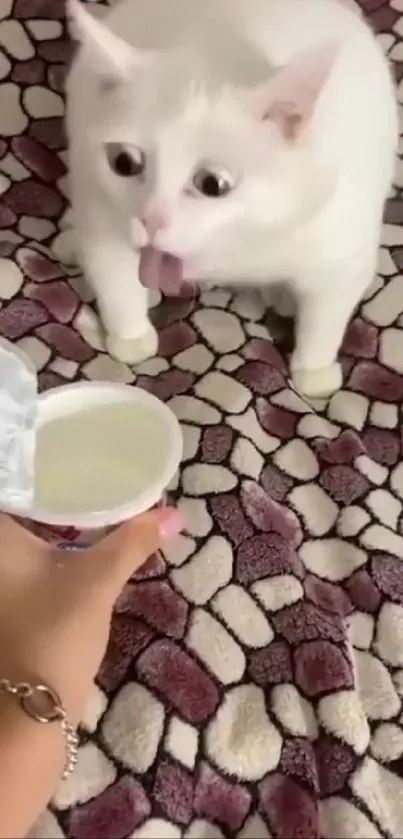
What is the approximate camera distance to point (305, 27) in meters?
0.97

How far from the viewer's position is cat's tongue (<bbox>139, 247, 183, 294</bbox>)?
91 cm

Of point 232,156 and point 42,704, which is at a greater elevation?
point 232,156

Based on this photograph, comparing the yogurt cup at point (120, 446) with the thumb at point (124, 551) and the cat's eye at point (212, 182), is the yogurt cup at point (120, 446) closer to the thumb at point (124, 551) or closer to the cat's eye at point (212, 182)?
the thumb at point (124, 551)

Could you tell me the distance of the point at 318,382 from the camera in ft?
3.54

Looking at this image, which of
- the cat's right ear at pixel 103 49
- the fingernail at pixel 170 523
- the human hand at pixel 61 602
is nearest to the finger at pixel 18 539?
the human hand at pixel 61 602

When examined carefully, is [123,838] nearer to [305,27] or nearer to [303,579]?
[303,579]

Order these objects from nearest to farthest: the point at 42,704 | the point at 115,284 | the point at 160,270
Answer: the point at 42,704 → the point at 160,270 → the point at 115,284

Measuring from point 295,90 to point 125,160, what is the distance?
13 centimetres

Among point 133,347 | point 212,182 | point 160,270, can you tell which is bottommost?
point 133,347

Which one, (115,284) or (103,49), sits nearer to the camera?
(103,49)

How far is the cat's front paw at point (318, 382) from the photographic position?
1079 mm

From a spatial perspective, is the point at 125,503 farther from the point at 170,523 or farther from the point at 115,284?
the point at 115,284

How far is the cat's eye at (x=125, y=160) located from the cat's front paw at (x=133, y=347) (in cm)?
25

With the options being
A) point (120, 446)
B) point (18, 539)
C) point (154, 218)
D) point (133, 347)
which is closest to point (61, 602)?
point (18, 539)
